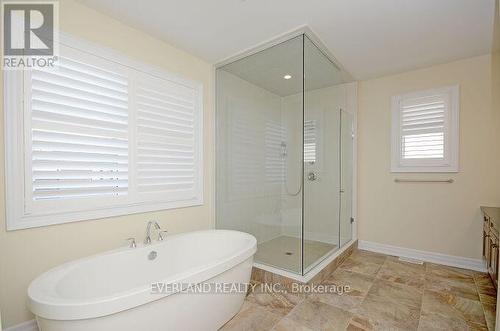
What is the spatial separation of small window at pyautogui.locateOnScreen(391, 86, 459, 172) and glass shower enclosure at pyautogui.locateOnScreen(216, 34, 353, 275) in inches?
29.9

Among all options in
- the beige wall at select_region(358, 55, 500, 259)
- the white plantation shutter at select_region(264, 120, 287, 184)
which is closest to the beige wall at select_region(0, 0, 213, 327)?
the white plantation shutter at select_region(264, 120, 287, 184)

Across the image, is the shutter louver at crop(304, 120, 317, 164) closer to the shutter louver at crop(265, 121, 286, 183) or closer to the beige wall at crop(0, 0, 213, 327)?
the shutter louver at crop(265, 121, 286, 183)

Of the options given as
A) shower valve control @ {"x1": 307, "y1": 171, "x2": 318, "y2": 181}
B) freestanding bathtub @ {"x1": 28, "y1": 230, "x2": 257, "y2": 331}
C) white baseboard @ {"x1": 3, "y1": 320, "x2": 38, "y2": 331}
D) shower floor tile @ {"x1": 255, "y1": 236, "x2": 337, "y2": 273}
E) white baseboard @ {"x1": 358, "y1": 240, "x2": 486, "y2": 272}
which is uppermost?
shower valve control @ {"x1": 307, "y1": 171, "x2": 318, "y2": 181}

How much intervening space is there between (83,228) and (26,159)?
2.05 feet

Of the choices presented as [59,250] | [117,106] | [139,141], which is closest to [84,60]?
[117,106]

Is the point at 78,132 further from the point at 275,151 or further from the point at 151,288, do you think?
the point at 275,151

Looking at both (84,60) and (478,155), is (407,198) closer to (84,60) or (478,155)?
(478,155)

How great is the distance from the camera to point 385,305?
6.66 ft

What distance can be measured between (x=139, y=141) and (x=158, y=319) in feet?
4.88

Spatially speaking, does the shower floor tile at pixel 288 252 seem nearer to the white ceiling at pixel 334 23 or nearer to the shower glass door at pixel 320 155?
the shower glass door at pixel 320 155

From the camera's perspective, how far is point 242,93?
301 centimetres

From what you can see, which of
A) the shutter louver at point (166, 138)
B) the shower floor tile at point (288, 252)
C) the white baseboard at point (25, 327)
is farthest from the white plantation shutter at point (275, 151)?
the white baseboard at point (25, 327)

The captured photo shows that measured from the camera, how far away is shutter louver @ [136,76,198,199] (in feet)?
7.33

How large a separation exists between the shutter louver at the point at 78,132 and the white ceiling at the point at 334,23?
622 millimetres
